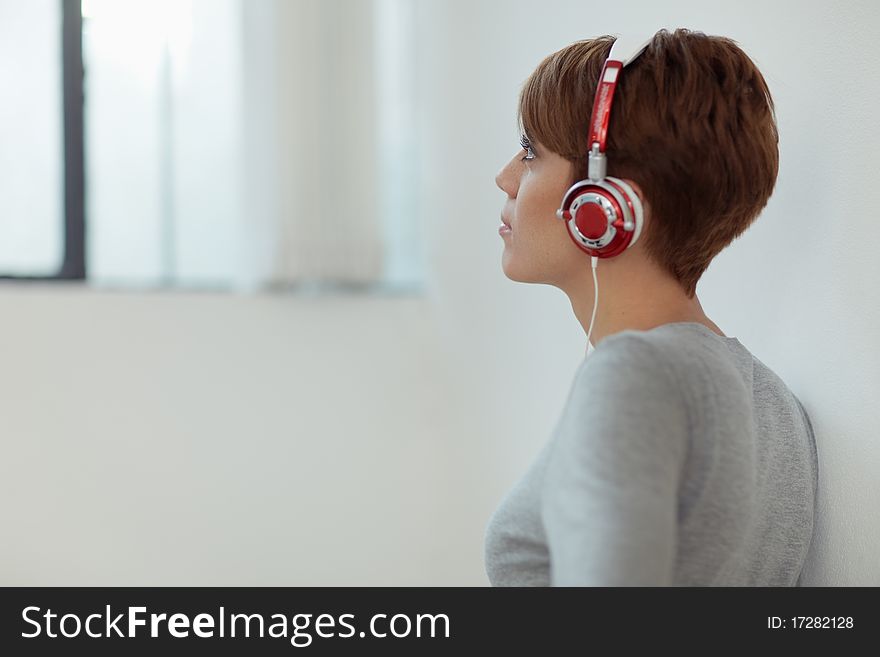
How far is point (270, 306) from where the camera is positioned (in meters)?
2.46

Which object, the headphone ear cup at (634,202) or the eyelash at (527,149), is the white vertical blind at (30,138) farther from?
the headphone ear cup at (634,202)

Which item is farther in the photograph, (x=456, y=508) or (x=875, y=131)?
(x=456, y=508)

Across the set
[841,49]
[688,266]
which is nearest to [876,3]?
[841,49]

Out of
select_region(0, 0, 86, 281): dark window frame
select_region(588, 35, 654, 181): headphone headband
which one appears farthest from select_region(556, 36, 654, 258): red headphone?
select_region(0, 0, 86, 281): dark window frame

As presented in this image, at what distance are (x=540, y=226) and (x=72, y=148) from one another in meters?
1.67

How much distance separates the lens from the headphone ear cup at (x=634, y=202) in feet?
3.10

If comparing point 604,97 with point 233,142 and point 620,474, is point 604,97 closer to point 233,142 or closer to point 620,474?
point 620,474

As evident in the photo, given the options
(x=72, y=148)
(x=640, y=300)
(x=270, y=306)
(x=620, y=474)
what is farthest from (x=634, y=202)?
(x=72, y=148)

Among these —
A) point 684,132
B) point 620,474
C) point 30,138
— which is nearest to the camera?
point 620,474

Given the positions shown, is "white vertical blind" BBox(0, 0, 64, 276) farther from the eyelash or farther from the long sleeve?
the long sleeve

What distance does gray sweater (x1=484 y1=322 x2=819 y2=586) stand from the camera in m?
0.71
